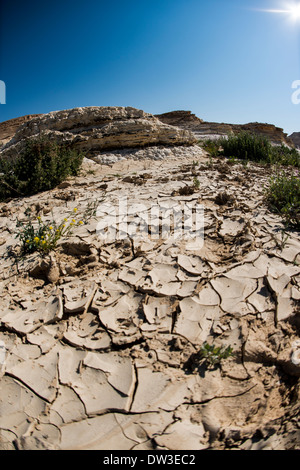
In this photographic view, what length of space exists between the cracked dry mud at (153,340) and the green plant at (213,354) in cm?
4

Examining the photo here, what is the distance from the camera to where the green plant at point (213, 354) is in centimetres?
141

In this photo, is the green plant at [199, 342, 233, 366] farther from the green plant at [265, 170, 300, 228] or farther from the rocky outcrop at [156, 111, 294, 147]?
the rocky outcrop at [156, 111, 294, 147]

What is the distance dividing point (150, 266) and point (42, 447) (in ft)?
4.33

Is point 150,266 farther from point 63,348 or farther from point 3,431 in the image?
point 3,431

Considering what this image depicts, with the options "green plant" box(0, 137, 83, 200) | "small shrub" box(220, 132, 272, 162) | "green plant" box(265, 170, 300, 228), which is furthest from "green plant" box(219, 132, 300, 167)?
"green plant" box(0, 137, 83, 200)

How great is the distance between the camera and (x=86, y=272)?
2.19 m

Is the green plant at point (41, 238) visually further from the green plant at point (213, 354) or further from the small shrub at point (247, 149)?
the small shrub at point (247, 149)

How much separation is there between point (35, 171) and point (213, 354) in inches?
159

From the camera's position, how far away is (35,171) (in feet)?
13.8

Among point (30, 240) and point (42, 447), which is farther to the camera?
point (30, 240)

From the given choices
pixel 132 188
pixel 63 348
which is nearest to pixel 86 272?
pixel 63 348

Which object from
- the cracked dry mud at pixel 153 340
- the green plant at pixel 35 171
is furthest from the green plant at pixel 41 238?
the green plant at pixel 35 171
